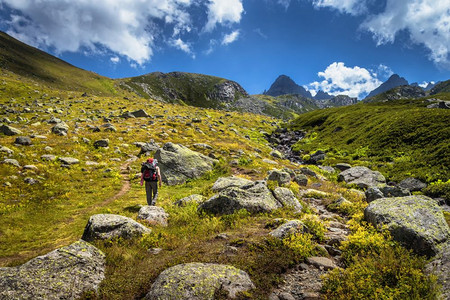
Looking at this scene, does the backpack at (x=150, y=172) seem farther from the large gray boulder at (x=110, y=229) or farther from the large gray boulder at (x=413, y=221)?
the large gray boulder at (x=413, y=221)

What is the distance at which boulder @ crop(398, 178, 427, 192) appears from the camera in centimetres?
2135

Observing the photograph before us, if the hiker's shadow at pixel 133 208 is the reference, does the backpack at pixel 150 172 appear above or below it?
above

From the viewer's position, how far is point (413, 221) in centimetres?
849

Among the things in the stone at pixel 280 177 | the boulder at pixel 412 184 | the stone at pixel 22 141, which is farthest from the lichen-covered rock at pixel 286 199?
the stone at pixel 22 141

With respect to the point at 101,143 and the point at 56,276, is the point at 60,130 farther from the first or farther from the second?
the point at 56,276

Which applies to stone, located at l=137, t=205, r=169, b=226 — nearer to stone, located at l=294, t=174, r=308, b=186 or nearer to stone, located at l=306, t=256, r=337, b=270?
stone, located at l=306, t=256, r=337, b=270

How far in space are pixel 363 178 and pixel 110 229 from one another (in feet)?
81.2

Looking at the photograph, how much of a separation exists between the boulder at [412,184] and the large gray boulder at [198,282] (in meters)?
23.0

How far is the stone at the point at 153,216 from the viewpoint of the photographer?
38.0 feet

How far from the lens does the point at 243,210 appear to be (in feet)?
39.7

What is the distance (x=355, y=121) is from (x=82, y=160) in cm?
5831

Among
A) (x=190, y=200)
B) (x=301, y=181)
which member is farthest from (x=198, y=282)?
(x=301, y=181)

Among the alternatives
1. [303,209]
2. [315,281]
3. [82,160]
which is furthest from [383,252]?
[82,160]

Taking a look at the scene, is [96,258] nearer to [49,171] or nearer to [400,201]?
[400,201]
